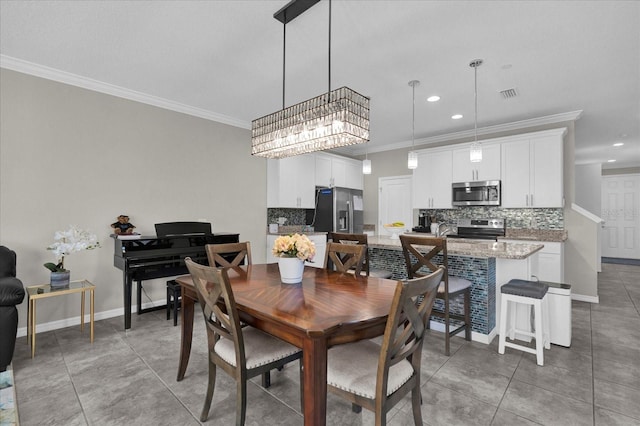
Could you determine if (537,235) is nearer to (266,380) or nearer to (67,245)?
(266,380)

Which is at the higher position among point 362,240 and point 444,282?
point 362,240

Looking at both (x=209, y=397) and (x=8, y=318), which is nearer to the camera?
(x=209, y=397)

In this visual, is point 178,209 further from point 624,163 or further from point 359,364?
point 624,163

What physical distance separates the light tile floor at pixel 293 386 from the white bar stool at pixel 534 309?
0.34ft

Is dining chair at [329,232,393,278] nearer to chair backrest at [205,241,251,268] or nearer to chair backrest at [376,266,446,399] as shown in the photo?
chair backrest at [205,241,251,268]

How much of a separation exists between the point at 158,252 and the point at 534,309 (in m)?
3.67

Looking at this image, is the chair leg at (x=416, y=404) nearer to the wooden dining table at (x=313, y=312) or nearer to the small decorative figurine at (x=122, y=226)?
the wooden dining table at (x=313, y=312)

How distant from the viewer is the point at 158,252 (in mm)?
3344

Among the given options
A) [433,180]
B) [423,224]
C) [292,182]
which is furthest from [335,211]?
[433,180]

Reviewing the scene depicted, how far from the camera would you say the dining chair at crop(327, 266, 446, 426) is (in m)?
1.31

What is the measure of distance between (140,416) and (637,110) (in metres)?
6.62

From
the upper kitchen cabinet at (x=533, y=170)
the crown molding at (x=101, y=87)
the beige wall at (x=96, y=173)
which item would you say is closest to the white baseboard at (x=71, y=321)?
the beige wall at (x=96, y=173)

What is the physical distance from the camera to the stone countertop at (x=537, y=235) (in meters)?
4.40

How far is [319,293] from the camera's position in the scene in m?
1.85
